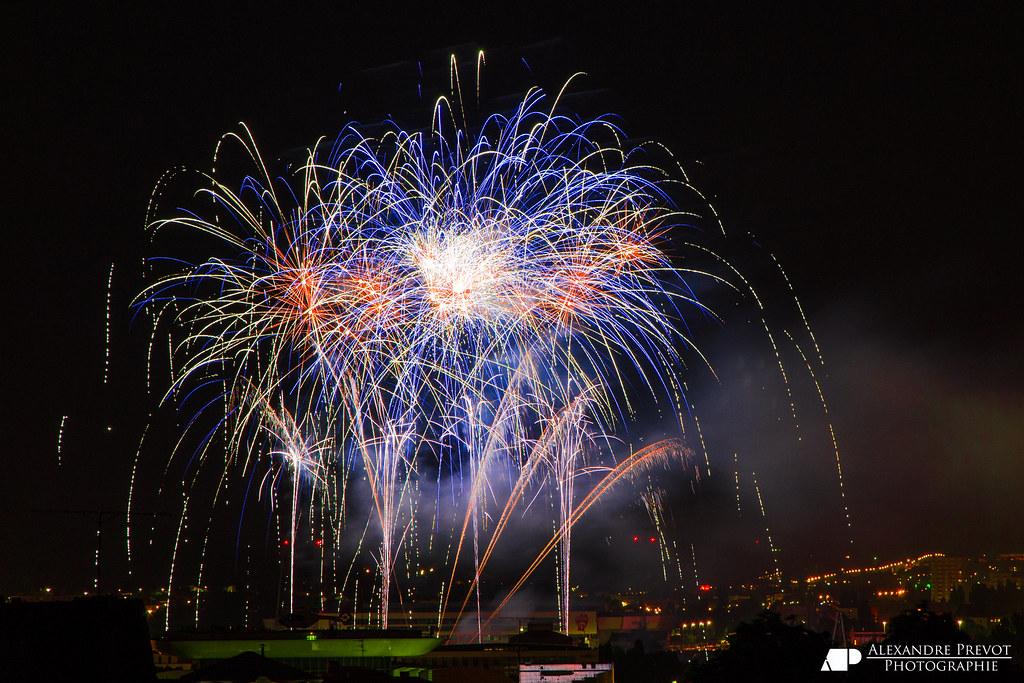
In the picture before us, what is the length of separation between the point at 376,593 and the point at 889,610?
87.1m

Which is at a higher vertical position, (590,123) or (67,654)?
(590,123)

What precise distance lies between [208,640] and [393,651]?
833 cm

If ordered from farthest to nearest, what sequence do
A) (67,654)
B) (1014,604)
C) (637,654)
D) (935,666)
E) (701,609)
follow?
(1014,604) < (701,609) < (637,654) < (935,666) < (67,654)

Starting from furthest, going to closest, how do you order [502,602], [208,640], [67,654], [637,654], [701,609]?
[701,609] → [502,602] → [637,654] → [208,640] → [67,654]

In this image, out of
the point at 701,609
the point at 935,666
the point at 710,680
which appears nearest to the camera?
the point at 935,666

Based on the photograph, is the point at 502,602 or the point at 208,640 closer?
the point at 208,640

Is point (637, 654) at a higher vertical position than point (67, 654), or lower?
lower

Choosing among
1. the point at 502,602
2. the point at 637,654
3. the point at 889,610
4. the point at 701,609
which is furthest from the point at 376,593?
the point at 889,610

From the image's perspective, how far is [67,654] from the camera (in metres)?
20.9

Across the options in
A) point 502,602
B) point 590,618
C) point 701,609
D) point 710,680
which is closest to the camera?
point 710,680

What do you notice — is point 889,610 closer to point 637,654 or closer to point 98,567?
point 637,654

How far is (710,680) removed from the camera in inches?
1078

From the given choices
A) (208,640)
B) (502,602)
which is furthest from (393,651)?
(502,602)

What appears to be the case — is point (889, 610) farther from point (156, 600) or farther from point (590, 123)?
point (590, 123)
